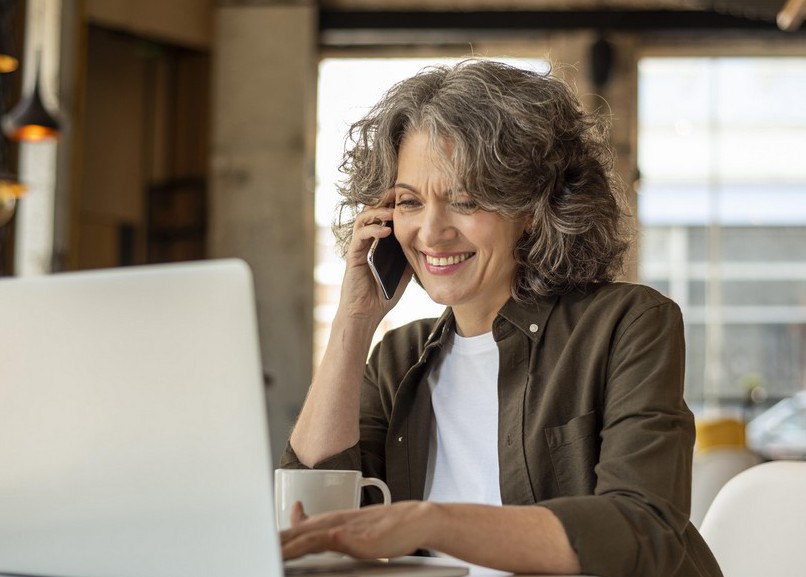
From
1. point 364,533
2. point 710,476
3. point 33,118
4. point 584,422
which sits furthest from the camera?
point 33,118

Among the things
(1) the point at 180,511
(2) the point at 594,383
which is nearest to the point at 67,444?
(1) the point at 180,511

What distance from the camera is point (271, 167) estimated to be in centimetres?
897

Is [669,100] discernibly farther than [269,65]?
Yes

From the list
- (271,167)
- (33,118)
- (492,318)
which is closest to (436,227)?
(492,318)

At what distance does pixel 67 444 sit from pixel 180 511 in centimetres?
13

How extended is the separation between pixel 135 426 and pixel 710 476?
6.88 ft

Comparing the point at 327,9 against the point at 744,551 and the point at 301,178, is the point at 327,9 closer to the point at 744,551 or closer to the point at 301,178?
the point at 301,178

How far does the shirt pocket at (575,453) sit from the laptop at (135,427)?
0.58 m

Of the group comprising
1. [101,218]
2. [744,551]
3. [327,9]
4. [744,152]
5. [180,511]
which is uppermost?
[327,9]

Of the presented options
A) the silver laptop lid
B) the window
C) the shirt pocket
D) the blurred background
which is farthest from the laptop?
the window

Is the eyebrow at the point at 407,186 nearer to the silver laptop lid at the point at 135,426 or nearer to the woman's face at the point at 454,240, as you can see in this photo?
the woman's face at the point at 454,240

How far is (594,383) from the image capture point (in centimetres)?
159

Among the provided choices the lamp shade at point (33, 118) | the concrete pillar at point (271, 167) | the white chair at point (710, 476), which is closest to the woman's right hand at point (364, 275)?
the white chair at point (710, 476)

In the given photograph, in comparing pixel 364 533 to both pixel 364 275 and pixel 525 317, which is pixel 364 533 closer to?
pixel 525 317
